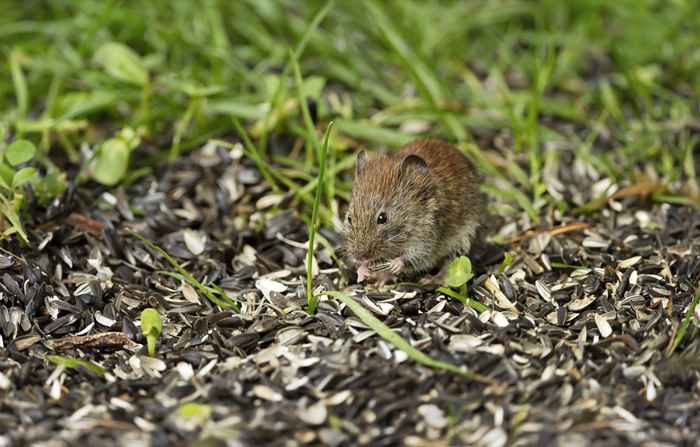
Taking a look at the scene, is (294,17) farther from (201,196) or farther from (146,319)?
(146,319)

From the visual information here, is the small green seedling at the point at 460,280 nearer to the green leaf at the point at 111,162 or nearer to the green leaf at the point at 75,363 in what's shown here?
the green leaf at the point at 75,363

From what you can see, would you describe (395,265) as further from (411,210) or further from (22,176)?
(22,176)

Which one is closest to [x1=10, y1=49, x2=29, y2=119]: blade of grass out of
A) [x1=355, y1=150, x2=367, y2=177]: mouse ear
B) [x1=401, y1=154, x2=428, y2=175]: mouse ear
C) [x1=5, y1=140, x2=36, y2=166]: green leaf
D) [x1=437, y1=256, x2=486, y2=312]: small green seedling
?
[x1=5, y1=140, x2=36, y2=166]: green leaf

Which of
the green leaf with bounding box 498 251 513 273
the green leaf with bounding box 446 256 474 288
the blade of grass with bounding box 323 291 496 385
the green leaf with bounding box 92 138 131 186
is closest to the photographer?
the blade of grass with bounding box 323 291 496 385

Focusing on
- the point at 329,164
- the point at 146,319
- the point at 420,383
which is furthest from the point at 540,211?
the point at 146,319

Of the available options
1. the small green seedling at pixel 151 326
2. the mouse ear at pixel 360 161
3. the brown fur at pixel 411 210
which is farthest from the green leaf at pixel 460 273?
the small green seedling at pixel 151 326

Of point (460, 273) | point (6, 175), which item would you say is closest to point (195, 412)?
point (460, 273)

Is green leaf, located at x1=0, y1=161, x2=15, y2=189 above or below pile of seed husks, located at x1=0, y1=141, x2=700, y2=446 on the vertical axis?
above

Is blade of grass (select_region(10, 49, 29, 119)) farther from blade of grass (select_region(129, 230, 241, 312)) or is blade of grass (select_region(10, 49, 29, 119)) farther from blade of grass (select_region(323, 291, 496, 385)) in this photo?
blade of grass (select_region(323, 291, 496, 385))
